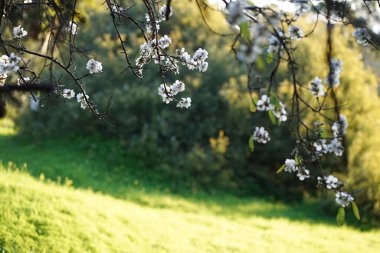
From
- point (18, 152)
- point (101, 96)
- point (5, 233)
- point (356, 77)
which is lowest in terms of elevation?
point (5, 233)

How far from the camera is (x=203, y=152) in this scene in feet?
44.8

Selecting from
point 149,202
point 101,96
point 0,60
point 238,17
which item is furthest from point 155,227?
point 101,96

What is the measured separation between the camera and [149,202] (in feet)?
35.8

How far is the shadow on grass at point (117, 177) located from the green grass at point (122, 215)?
0.03 m

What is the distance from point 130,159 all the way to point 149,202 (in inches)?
139

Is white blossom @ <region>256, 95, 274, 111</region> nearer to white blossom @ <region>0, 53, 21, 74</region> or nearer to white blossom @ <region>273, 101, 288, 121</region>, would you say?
white blossom @ <region>273, 101, 288, 121</region>

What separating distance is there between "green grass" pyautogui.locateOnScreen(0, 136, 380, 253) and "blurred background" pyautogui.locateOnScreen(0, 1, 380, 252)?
0.20 ft

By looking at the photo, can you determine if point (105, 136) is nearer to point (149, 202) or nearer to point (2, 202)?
point (149, 202)

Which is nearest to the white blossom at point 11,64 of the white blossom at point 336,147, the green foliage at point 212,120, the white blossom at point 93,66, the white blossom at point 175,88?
the white blossom at point 93,66

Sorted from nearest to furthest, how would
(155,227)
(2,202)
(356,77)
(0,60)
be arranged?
(0,60), (2,202), (155,227), (356,77)

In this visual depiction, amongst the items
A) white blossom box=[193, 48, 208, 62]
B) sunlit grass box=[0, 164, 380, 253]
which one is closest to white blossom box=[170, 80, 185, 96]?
white blossom box=[193, 48, 208, 62]

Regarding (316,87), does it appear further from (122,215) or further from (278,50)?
(122,215)

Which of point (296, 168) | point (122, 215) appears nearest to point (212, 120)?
point (122, 215)

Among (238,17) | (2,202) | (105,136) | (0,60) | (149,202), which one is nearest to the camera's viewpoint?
(238,17)
